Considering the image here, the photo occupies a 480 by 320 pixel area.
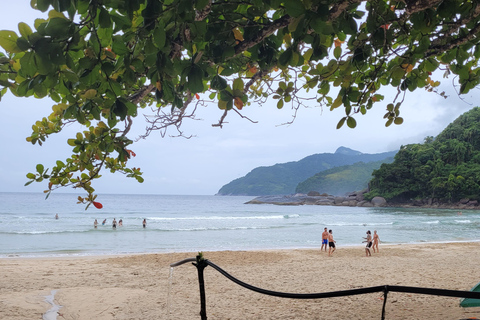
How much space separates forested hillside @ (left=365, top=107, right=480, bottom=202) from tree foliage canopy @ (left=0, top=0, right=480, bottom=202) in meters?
60.0

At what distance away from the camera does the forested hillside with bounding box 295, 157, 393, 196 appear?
109 metres

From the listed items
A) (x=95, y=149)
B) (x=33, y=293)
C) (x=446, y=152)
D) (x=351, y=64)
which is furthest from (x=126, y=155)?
(x=446, y=152)

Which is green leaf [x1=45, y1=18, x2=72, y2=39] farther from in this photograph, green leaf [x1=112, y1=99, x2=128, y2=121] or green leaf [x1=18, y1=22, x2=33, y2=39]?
green leaf [x1=112, y1=99, x2=128, y2=121]

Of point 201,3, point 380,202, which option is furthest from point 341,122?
point 380,202

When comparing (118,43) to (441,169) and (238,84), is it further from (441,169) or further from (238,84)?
(441,169)

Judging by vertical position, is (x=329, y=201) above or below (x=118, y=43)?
below

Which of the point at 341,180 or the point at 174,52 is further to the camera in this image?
the point at 341,180

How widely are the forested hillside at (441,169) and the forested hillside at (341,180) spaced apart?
44.2 m

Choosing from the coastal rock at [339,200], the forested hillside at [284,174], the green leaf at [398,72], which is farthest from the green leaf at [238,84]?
the forested hillside at [284,174]

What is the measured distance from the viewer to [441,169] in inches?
2227

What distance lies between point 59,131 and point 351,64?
7.40 ft

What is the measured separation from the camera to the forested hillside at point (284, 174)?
15175cm

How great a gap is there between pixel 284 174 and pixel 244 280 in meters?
148

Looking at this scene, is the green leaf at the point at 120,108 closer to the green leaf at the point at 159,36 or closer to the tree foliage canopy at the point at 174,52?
the tree foliage canopy at the point at 174,52
